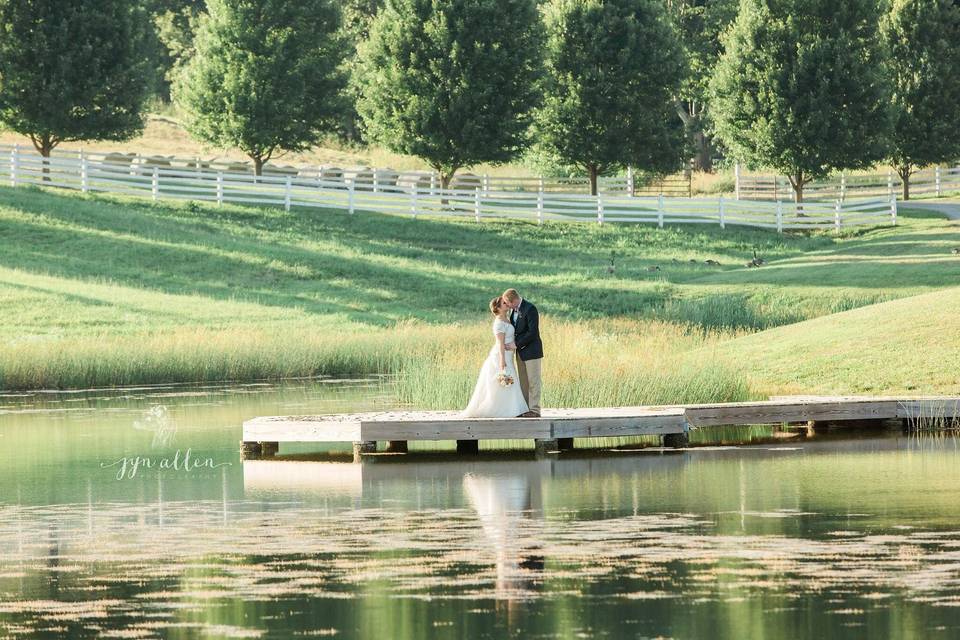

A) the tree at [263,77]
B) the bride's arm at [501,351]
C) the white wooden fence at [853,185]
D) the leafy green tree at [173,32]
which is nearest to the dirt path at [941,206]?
the white wooden fence at [853,185]

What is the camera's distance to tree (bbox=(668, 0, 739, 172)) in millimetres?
88125

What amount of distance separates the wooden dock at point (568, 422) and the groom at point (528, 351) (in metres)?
0.28

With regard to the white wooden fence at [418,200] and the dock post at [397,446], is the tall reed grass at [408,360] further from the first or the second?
the white wooden fence at [418,200]

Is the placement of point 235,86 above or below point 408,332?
above

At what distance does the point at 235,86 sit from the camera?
71.8 m

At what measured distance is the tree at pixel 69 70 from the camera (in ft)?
227

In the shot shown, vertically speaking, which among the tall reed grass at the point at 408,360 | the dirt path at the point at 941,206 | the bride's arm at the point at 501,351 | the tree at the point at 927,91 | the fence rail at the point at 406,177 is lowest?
the tall reed grass at the point at 408,360

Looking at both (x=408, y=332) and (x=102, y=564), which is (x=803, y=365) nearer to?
(x=408, y=332)

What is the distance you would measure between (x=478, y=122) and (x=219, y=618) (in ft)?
194

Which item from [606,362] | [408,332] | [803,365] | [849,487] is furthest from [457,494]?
[408,332]

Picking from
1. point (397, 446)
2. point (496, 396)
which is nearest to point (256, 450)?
point (397, 446)

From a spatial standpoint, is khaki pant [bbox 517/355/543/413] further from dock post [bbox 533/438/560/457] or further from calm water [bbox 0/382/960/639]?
calm water [bbox 0/382/960/639]

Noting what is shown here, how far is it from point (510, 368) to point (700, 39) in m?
69.7

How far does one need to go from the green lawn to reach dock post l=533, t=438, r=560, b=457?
352cm
